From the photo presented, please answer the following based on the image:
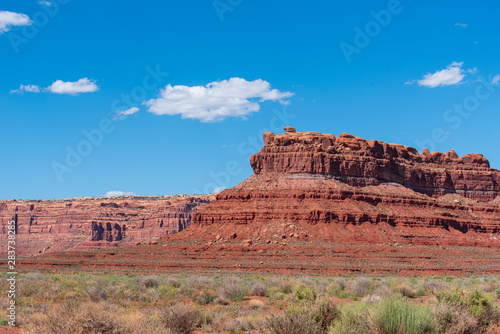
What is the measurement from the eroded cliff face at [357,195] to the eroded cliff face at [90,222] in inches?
2800

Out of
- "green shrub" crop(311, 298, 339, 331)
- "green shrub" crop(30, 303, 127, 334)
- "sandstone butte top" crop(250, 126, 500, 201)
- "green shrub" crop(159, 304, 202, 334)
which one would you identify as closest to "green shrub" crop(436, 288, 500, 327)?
"green shrub" crop(311, 298, 339, 331)

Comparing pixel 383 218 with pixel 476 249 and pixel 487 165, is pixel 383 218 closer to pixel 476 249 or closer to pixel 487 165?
pixel 476 249

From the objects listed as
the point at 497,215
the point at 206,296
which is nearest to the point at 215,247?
the point at 206,296

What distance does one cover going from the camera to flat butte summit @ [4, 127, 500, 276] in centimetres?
4841

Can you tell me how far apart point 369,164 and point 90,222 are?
9241 cm

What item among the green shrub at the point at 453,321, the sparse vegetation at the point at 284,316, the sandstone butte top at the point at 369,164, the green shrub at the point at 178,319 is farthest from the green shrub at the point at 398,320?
the sandstone butte top at the point at 369,164

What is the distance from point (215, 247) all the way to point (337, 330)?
48821 mm

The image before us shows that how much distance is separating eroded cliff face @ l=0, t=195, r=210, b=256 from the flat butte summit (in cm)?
6347

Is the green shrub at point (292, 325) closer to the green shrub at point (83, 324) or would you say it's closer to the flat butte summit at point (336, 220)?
the green shrub at point (83, 324)

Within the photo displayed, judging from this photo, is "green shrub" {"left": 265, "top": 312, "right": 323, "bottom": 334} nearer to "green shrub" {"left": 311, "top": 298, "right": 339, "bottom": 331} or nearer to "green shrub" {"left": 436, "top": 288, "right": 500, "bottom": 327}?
"green shrub" {"left": 311, "top": 298, "right": 339, "bottom": 331}

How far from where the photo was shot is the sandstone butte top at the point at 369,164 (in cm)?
7925

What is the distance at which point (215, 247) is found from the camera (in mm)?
57562

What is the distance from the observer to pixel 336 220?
65.0m

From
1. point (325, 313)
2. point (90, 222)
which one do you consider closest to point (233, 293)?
point (325, 313)
